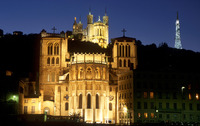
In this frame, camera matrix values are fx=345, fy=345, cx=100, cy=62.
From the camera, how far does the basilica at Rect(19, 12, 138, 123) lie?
103 metres

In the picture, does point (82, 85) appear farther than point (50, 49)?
No

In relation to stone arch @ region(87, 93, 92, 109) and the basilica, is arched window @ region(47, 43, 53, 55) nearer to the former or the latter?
the basilica

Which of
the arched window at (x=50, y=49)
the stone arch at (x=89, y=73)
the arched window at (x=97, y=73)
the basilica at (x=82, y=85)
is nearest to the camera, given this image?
the basilica at (x=82, y=85)

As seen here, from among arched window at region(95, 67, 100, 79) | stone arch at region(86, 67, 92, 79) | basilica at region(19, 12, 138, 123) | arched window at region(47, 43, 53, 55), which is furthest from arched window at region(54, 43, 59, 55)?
arched window at region(95, 67, 100, 79)

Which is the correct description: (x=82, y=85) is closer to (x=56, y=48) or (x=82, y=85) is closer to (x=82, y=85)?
(x=82, y=85)

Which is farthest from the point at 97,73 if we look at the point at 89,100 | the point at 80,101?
the point at 80,101

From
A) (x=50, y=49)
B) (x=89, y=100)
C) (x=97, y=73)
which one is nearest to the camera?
(x=89, y=100)

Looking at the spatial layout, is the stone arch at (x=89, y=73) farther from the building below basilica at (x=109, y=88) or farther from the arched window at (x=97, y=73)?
the arched window at (x=97, y=73)

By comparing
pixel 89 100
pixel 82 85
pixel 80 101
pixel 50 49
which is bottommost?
pixel 80 101

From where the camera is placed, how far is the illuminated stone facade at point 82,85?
103312 mm

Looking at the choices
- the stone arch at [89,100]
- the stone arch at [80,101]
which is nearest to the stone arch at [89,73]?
the stone arch at [89,100]

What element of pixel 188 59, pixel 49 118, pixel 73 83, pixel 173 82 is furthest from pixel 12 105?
pixel 188 59

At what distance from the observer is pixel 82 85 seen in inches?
4124

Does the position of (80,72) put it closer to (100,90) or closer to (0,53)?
(100,90)
